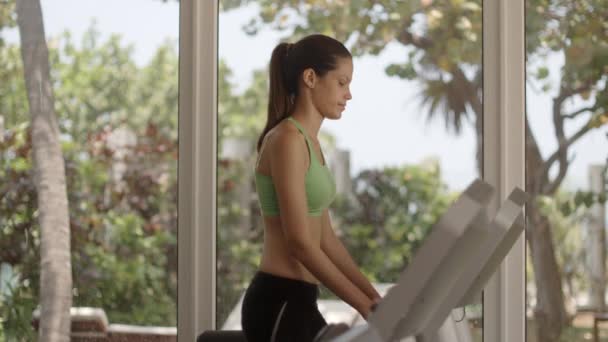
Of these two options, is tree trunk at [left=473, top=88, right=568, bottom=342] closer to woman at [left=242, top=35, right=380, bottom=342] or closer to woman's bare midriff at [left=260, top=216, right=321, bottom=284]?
woman at [left=242, top=35, right=380, bottom=342]

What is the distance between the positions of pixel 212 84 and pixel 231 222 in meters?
0.48

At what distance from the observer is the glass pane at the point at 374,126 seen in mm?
3334

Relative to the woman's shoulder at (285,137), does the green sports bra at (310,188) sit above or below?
below

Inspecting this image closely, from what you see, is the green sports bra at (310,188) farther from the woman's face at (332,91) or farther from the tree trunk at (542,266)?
the tree trunk at (542,266)

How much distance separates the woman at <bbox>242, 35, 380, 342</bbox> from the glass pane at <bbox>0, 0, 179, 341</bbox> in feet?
3.76

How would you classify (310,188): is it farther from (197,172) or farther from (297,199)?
(197,172)

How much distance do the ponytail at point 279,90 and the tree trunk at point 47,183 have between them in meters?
1.33

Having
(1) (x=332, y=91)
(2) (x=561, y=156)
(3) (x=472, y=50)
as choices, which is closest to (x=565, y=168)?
(2) (x=561, y=156)

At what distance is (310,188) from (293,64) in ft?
1.03

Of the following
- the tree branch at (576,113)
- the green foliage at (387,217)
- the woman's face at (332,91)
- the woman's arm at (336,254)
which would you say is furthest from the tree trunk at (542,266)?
the woman's face at (332,91)

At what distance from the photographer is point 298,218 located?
7.26 ft

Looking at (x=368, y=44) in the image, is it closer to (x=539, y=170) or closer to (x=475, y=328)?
(x=539, y=170)

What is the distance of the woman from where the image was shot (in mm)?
2211

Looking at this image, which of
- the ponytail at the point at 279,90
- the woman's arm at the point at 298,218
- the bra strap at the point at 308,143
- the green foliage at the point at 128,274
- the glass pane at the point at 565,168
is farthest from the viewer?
the green foliage at the point at 128,274
